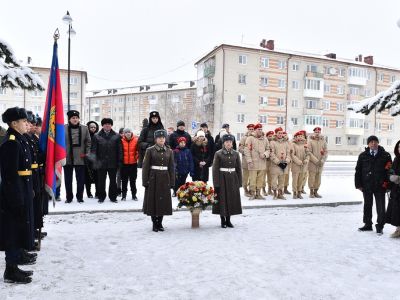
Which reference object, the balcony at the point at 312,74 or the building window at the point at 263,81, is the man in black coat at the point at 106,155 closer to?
the building window at the point at 263,81

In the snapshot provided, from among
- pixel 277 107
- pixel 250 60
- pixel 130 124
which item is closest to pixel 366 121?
pixel 277 107

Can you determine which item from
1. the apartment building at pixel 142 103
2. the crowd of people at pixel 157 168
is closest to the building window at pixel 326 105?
the apartment building at pixel 142 103

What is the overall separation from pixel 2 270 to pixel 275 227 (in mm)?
5448

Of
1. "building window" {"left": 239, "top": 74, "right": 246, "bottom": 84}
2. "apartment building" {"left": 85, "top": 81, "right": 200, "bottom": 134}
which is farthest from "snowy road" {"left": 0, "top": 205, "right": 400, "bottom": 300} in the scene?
"apartment building" {"left": 85, "top": 81, "right": 200, "bottom": 134}

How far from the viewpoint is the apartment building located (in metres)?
82.2

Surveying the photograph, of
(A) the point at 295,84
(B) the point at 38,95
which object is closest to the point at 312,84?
(A) the point at 295,84

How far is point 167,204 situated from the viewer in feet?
27.9

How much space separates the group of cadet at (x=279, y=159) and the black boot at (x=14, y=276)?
821 cm

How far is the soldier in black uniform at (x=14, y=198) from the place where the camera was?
5121 millimetres

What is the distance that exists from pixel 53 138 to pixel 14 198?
90.9 inches

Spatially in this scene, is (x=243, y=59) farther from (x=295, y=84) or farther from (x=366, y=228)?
(x=366, y=228)

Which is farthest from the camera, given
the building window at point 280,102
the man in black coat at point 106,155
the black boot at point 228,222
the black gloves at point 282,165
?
the building window at point 280,102

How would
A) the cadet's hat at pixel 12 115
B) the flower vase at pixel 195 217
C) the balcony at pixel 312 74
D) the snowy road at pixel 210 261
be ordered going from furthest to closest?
the balcony at pixel 312 74 → the flower vase at pixel 195 217 → the cadet's hat at pixel 12 115 → the snowy road at pixel 210 261

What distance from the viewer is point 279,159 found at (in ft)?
42.2
